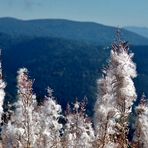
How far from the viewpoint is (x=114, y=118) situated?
6.57 m

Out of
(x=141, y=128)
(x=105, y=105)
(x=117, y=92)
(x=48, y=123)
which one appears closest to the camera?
(x=117, y=92)

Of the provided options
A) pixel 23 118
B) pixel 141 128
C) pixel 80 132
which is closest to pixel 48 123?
pixel 80 132

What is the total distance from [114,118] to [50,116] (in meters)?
3.56

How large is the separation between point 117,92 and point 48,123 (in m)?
3.98

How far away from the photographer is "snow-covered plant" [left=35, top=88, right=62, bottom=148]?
9.40 m

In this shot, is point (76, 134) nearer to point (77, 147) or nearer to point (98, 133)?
point (77, 147)

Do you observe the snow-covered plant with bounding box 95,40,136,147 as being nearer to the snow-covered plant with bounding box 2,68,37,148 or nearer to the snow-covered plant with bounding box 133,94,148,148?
the snow-covered plant with bounding box 2,68,37,148

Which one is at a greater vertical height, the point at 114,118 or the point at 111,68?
the point at 111,68

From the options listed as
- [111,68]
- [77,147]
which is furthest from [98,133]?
[77,147]

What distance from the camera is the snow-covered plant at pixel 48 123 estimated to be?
30.8ft

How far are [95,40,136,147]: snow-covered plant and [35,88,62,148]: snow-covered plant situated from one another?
2.68 meters

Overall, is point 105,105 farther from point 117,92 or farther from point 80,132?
point 80,132

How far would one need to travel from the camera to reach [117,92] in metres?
6.14

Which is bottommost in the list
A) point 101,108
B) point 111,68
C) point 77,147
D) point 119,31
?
point 77,147
